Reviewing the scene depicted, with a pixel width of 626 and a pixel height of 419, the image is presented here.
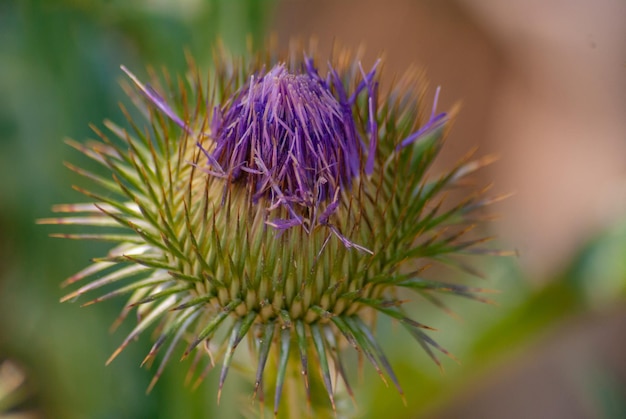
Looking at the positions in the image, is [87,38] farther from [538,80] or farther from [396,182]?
[538,80]

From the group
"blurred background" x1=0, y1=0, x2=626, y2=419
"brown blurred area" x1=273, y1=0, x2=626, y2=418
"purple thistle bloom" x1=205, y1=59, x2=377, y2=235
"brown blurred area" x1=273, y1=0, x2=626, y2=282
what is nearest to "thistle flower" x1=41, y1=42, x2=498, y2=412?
"purple thistle bloom" x1=205, y1=59, x2=377, y2=235

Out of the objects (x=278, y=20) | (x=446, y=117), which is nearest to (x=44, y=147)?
(x=446, y=117)

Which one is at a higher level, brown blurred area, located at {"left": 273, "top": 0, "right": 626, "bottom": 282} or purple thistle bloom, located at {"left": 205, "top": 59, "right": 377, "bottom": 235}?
brown blurred area, located at {"left": 273, "top": 0, "right": 626, "bottom": 282}

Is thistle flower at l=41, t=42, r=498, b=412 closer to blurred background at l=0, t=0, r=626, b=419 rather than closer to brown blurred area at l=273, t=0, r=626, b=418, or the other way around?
blurred background at l=0, t=0, r=626, b=419

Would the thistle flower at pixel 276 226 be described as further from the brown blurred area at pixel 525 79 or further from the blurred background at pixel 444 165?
the brown blurred area at pixel 525 79

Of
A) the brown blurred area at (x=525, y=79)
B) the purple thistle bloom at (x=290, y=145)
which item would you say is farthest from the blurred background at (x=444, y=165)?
the purple thistle bloom at (x=290, y=145)

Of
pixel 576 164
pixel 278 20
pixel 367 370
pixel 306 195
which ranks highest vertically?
pixel 278 20
